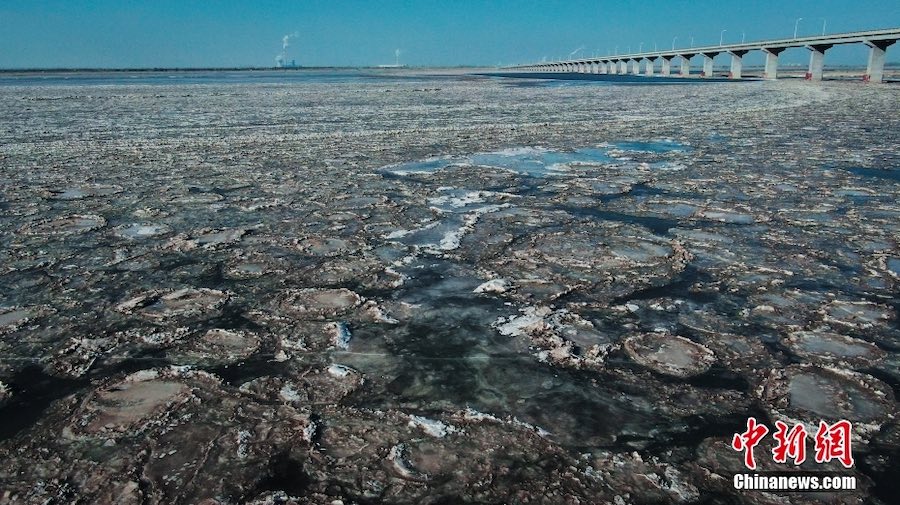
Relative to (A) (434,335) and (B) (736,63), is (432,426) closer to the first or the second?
(A) (434,335)

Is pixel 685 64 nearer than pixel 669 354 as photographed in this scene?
No

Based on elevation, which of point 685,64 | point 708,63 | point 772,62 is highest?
point 685,64

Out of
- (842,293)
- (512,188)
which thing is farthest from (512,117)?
(842,293)

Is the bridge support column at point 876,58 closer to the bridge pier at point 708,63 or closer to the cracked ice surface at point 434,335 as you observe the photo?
the bridge pier at point 708,63

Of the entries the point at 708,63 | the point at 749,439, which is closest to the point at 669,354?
the point at 749,439

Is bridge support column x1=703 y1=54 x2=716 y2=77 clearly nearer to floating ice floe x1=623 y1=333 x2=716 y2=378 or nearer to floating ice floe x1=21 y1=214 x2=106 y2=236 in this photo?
floating ice floe x1=21 y1=214 x2=106 y2=236

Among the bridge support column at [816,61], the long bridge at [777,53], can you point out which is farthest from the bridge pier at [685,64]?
the bridge support column at [816,61]

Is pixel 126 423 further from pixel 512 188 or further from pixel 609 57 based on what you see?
pixel 609 57

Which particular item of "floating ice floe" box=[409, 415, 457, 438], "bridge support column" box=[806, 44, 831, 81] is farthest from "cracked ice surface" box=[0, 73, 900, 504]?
"bridge support column" box=[806, 44, 831, 81]
